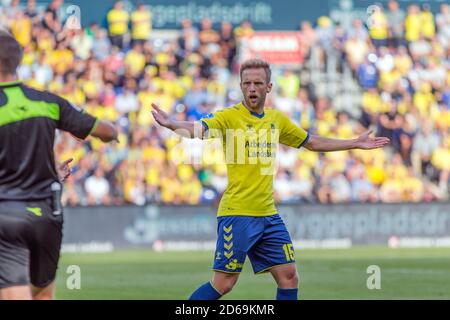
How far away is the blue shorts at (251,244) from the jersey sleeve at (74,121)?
2339 millimetres

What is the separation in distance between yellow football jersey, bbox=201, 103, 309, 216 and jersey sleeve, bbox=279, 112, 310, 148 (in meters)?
0.30

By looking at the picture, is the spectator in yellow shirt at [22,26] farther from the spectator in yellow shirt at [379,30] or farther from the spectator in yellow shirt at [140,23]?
the spectator in yellow shirt at [379,30]

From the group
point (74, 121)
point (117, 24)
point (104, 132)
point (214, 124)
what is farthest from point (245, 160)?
point (117, 24)

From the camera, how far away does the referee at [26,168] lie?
6.59 m

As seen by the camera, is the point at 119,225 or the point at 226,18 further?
the point at 226,18

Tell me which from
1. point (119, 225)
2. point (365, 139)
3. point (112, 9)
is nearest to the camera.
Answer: point (365, 139)

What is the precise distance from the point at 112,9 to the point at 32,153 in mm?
18682

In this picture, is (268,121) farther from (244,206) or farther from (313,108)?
(313,108)

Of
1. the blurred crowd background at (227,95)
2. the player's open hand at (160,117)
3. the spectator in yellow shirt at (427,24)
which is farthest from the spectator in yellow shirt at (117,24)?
the player's open hand at (160,117)

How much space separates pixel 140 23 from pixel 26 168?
19.0 m

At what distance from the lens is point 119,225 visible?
2247 cm

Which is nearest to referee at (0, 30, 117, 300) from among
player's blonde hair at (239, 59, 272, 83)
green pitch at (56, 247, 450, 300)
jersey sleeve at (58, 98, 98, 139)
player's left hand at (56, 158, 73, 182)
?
jersey sleeve at (58, 98, 98, 139)

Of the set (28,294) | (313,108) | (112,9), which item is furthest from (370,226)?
(28,294)

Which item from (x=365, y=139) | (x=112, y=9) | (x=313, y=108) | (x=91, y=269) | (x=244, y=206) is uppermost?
(x=112, y=9)
